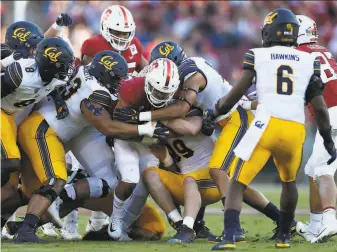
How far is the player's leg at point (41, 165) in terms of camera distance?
22.5 ft

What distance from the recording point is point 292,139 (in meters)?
6.17

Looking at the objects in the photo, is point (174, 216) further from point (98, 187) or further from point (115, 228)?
point (98, 187)

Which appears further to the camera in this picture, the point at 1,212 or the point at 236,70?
the point at 236,70

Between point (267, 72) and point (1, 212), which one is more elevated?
point (267, 72)

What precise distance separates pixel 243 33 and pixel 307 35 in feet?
26.3

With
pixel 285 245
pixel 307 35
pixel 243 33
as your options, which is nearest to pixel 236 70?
pixel 243 33

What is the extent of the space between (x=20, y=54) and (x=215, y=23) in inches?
333

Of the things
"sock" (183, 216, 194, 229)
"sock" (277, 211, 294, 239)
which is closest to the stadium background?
"sock" (183, 216, 194, 229)

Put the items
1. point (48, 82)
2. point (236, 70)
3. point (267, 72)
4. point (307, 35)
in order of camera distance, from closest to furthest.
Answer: point (267, 72) < point (48, 82) < point (307, 35) < point (236, 70)

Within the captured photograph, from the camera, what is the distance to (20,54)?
296 inches

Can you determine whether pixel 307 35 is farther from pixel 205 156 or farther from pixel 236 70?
pixel 236 70

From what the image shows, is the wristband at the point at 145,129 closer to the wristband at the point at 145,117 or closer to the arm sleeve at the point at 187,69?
the wristband at the point at 145,117

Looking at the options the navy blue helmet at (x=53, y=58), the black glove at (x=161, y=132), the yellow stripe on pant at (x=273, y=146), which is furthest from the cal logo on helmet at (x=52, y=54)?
the yellow stripe on pant at (x=273, y=146)

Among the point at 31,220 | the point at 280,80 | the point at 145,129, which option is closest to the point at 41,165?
the point at 31,220
